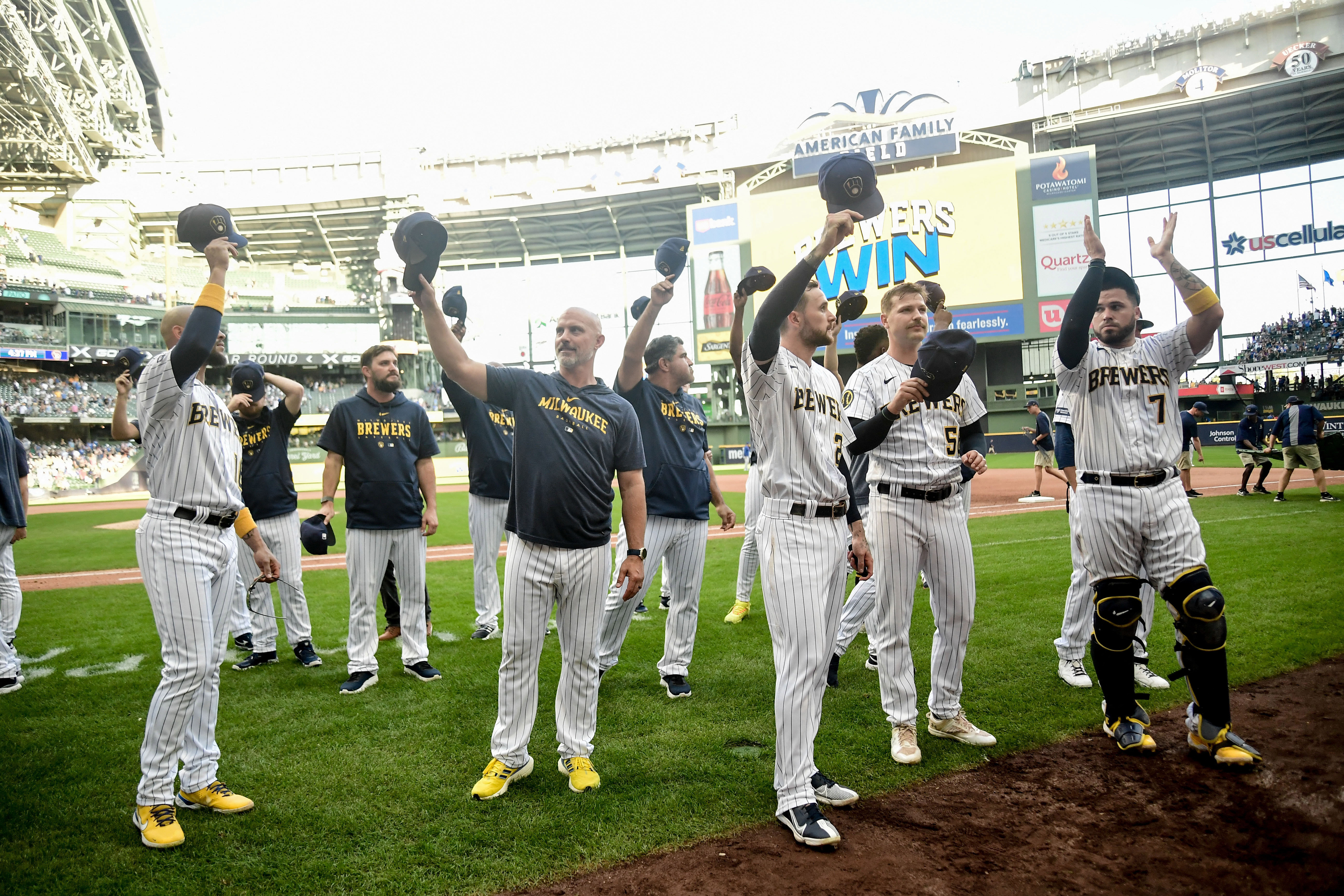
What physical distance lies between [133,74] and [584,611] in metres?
46.1

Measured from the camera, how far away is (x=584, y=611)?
11.9ft

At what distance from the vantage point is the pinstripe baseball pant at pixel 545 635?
11.5 ft

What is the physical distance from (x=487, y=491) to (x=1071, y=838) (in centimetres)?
476

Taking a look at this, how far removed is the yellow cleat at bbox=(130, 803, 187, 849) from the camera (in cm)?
308

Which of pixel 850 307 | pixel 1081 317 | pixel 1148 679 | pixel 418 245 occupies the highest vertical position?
pixel 418 245

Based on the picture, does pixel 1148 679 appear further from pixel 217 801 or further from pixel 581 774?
pixel 217 801

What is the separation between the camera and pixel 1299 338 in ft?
125

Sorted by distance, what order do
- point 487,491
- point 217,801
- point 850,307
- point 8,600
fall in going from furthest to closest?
point 487,491 < point 8,600 < point 850,307 < point 217,801

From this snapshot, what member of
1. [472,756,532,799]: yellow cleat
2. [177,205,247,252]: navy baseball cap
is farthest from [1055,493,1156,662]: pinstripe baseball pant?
[177,205,247,252]: navy baseball cap

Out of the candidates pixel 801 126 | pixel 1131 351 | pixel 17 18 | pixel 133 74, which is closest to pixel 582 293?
pixel 801 126

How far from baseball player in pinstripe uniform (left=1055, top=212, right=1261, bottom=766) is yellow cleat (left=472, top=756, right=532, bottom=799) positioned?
9.11 feet

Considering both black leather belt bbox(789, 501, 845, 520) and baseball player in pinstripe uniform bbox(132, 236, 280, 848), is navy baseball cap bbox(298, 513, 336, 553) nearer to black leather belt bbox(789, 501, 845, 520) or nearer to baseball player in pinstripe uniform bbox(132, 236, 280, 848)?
baseball player in pinstripe uniform bbox(132, 236, 280, 848)

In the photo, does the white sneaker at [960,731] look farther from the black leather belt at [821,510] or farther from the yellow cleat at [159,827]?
the yellow cleat at [159,827]

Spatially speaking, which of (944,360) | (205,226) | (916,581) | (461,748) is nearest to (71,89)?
(205,226)
